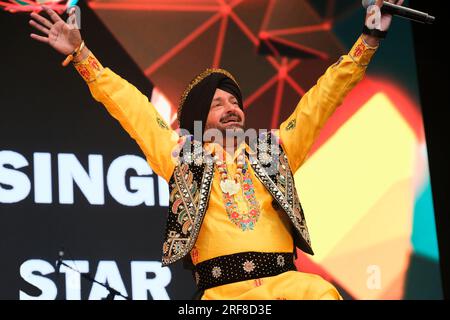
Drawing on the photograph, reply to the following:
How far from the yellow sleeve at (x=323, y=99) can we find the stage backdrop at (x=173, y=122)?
1609 mm

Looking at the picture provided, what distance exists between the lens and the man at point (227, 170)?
3467mm

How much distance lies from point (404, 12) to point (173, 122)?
2004 mm

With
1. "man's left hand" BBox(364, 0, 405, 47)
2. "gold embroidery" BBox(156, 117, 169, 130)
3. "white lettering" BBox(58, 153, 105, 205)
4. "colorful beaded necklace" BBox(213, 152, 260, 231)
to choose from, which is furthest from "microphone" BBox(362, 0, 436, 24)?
"white lettering" BBox(58, 153, 105, 205)

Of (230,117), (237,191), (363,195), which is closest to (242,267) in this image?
(237,191)

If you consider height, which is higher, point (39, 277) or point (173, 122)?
point (173, 122)

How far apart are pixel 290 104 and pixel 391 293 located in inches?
44.5

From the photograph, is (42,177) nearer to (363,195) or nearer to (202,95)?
(202,95)

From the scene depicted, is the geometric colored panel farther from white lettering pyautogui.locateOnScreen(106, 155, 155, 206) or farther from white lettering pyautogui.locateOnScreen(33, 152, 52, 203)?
white lettering pyautogui.locateOnScreen(33, 152, 52, 203)

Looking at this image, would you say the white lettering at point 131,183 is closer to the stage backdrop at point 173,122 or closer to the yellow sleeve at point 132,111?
the stage backdrop at point 173,122

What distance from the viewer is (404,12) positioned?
11.7 ft

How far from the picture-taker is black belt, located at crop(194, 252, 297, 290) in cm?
345
